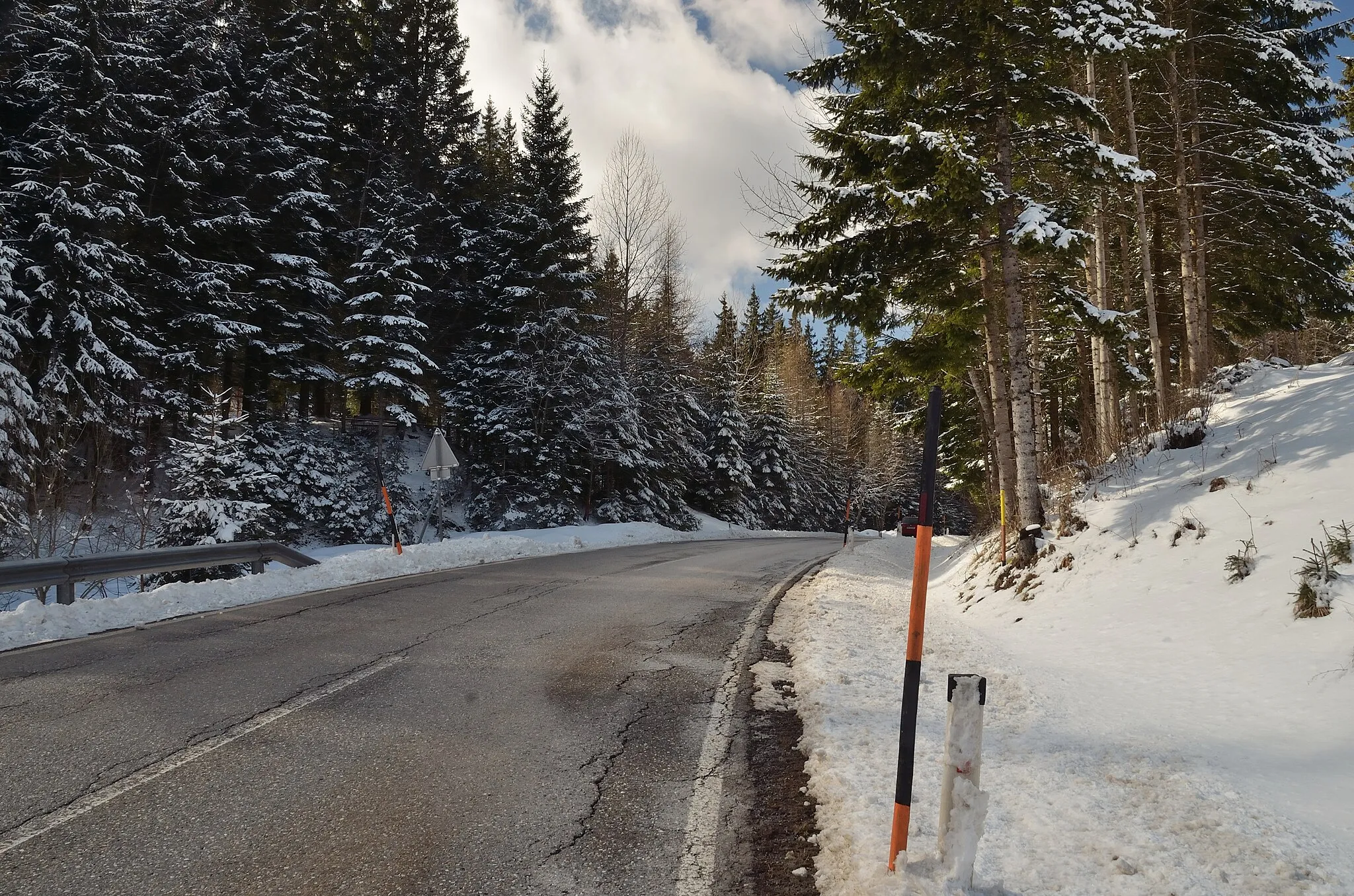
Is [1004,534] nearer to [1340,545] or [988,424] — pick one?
[1340,545]

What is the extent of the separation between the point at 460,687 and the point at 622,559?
1005 centimetres

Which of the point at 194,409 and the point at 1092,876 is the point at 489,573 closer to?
Answer: the point at 1092,876

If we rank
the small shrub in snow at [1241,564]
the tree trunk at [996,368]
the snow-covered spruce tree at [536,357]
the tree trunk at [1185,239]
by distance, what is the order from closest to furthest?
1. the small shrub in snow at [1241,564]
2. the tree trunk at [996,368]
3. the tree trunk at [1185,239]
4. the snow-covered spruce tree at [536,357]

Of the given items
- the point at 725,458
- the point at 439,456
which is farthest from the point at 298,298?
the point at 725,458

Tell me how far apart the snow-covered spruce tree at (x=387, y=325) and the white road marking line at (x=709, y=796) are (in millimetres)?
19716

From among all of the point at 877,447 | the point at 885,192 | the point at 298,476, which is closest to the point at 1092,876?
the point at 885,192

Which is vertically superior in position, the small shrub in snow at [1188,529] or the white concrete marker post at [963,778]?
the small shrub in snow at [1188,529]

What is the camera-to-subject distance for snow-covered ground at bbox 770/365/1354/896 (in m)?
2.88

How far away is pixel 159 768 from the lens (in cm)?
380

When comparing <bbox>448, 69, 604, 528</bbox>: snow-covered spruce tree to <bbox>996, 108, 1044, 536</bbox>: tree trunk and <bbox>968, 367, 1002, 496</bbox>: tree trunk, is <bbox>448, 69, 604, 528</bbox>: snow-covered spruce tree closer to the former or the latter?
<bbox>968, 367, 1002, 496</bbox>: tree trunk

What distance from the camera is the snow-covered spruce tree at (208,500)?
15703 mm

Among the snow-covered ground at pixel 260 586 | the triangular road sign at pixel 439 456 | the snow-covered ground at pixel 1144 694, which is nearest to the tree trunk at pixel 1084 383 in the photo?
the snow-covered ground at pixel 1144 694

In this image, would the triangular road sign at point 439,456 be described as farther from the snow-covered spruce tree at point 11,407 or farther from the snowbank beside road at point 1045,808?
the snowbank beside road at point 1045,808

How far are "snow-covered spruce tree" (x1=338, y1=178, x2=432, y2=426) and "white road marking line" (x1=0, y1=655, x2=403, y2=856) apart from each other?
755 inches
